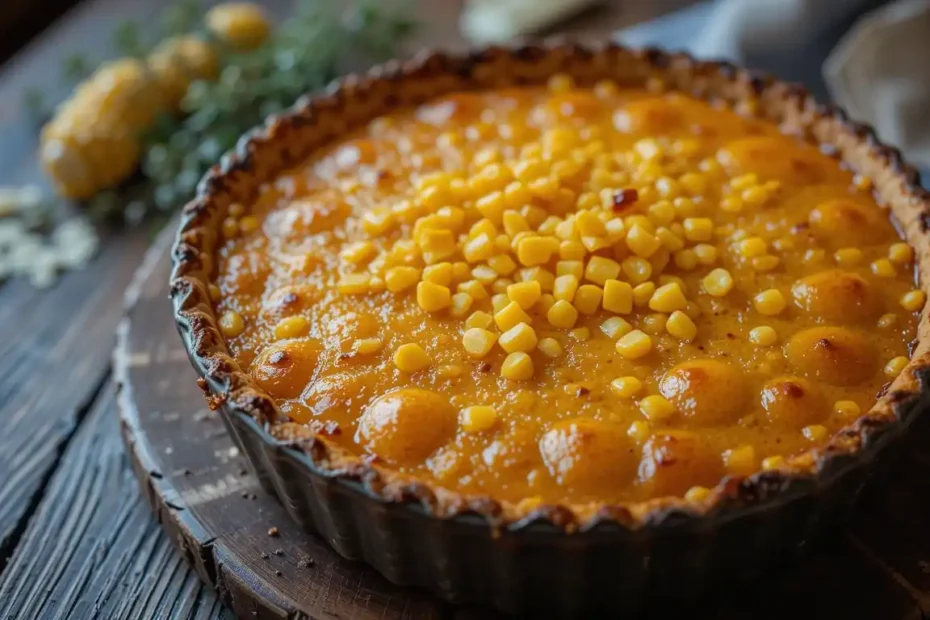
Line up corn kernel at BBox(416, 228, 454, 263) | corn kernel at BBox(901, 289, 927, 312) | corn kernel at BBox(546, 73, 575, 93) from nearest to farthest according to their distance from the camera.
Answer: corn kernel at BBox(901, 289, 927, 312), corn kernel at BBox(416, 228, 454, 263), corn kernel at BBox(546, 73, 575, 93)

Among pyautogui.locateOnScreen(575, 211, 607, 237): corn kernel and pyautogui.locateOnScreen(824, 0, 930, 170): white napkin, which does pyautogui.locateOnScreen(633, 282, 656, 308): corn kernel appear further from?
pyautogui.locateOnScreen(824, 0, 930, 170): white napkin

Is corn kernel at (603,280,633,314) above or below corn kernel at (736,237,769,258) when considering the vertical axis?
above

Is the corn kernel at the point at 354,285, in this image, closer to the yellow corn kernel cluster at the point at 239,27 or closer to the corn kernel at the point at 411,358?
the corn kernel at the point at 411,358

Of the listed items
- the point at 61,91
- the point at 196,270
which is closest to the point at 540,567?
the point at 196,270

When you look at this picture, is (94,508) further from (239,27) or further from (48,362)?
(239,27)

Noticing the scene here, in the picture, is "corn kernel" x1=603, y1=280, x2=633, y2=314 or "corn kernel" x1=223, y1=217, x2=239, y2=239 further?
"corn kernel" x1=223, y1=217, x2=239, y2=239

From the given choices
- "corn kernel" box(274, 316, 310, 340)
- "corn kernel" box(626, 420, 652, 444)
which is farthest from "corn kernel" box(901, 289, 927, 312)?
"corn kernel" box(274, 316, 310, 340)
